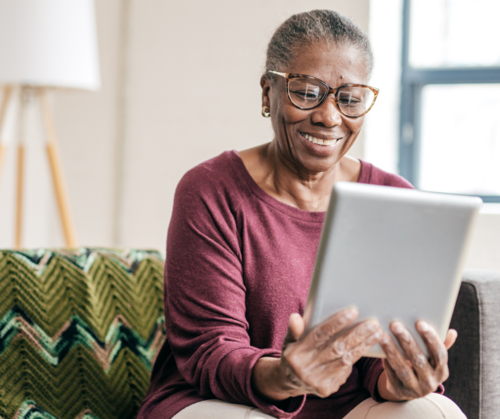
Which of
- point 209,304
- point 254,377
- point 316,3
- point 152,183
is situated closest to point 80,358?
point 209,304

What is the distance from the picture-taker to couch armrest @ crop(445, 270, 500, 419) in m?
1.19

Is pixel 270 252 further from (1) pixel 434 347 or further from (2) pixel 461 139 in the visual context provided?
(2) pixel 461 139

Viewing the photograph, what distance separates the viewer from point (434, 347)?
0.83 metres

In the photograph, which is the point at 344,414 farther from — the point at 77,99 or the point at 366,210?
the point at 77,99

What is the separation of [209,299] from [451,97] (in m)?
2.09

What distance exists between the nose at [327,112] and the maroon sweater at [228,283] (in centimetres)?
18

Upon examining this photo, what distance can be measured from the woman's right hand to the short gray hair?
1.69 feet

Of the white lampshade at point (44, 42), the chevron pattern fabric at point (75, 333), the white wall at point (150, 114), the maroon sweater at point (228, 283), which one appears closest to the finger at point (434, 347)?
the maroon sweater at point (228, 283)

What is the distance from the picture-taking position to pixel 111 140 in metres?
2.87

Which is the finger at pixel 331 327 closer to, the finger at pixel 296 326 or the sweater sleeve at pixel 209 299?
the finger at pixel 296 326

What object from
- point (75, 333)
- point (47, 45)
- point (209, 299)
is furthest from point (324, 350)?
point (47, 45)

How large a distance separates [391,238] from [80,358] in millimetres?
728

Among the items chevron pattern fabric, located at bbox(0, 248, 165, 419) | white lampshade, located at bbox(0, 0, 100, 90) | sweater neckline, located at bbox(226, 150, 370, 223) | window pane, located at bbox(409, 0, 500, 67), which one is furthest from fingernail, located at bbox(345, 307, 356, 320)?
window pane, located at bbox(409, 0, 500, 67)

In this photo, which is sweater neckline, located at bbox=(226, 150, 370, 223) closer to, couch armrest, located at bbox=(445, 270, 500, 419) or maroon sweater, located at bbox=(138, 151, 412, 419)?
maroon sweater, located at bbox=(138, 151, 412, 419)
